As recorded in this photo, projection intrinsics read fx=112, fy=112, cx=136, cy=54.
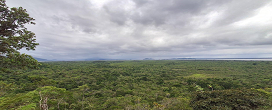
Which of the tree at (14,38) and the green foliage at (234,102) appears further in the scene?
the green foliage at (234,102)

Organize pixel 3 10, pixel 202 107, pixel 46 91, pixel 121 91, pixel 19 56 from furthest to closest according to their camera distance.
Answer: pixel 121 91
pixel 46 91
pixel 202 107
pixel 19 56
pixel 3 10

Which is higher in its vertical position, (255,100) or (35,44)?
(35,44)

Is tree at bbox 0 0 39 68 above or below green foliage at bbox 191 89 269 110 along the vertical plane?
above

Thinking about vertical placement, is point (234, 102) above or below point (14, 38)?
below

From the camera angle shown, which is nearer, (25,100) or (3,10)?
(3,10)

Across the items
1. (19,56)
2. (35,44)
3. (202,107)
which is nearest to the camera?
(19,56)

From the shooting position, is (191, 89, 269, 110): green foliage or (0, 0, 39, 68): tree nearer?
(0, 0, 39, 68): tree

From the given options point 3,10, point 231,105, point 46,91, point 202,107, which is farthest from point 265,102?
point 46,91

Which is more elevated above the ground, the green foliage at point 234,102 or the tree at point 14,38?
the tree at point 14,38

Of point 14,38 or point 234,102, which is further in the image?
point 234,102

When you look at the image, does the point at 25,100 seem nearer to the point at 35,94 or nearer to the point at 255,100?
the point at 35,94

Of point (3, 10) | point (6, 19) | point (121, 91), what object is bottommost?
point (121, 91)
